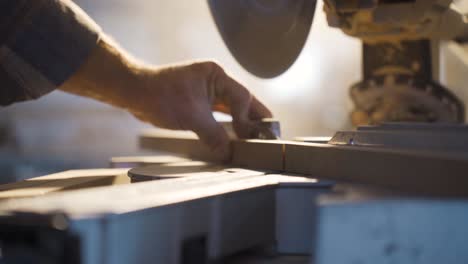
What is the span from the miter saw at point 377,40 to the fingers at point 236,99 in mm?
84

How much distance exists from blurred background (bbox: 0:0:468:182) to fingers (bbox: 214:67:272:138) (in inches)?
43.7

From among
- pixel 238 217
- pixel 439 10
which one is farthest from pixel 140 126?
pixel 238 217

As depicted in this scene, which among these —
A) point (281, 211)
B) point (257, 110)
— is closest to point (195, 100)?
point (257, 110)

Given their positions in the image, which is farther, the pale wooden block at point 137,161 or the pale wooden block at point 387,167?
the pale wooden block at point 137,161

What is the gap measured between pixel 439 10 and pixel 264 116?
535 millimetres

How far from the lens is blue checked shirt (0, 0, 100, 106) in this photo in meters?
0.93

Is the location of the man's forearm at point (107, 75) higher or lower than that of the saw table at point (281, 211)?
higher

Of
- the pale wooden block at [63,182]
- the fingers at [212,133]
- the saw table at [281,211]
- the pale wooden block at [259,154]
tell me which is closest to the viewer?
the saw table at [281,211]

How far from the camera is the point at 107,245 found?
491 millimetres

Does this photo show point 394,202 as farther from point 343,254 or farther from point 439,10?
point 439,10

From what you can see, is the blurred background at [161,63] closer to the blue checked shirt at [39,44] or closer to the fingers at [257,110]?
the fingers at [257,110]

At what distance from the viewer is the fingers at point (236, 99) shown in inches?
44.1

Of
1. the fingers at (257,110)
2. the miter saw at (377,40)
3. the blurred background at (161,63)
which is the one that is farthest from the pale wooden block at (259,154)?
the blurred background at (161,63)

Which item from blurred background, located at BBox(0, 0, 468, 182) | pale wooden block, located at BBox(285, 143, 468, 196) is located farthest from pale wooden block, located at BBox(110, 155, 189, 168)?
blurred background, located at BBox(0, 0, 468, 182)
